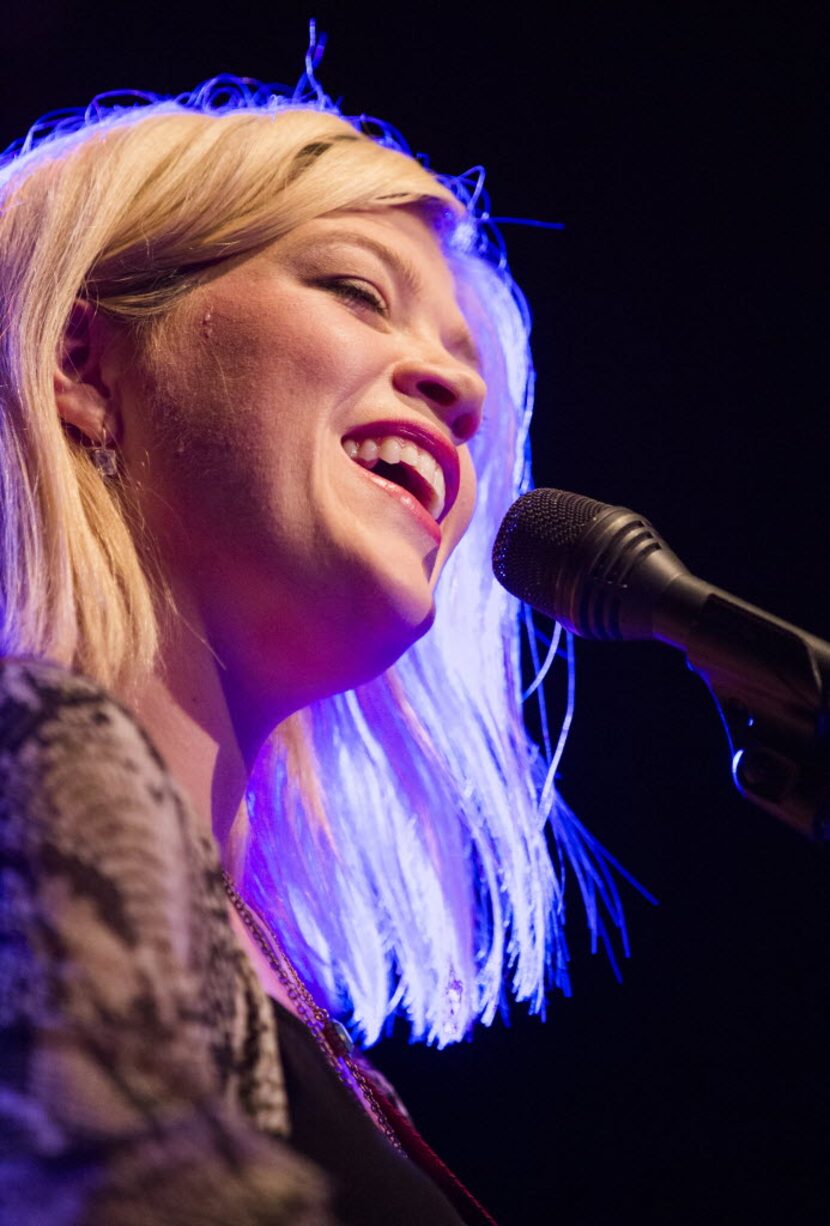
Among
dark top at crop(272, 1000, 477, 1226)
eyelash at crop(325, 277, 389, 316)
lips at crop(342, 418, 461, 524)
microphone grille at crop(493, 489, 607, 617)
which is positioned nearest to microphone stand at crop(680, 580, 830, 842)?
microphone grille at crop(493, 489, 607, 617)

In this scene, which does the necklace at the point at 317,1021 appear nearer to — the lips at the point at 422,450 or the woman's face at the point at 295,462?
the woman's face at the point at 295,462

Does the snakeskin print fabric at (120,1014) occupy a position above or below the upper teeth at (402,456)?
below

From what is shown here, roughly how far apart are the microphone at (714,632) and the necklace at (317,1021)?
570 mm

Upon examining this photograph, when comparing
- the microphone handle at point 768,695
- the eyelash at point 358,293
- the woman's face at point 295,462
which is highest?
the eyelash at point 358,293

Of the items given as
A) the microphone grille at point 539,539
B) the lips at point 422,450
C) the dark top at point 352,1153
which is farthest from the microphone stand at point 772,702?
the lips at point 422,450

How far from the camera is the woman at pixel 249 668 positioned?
711mm

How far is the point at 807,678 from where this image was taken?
949 millimetres

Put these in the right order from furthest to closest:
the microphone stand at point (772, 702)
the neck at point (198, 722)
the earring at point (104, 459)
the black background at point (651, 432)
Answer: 1. the black background at point (651, 432)
2. the earring at point (104, 459)
3. the neck at point (198, 722)
4. the microphone stand at point (772, 702)

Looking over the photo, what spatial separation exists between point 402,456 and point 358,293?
26 cm

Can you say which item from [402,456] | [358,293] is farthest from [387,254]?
[402,456]

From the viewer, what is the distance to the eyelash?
1.58 m

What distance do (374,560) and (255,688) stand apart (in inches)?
9.7

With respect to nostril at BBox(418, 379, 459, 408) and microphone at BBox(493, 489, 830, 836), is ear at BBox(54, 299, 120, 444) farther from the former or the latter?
microphone at BBox(493, 489, 830, 836)

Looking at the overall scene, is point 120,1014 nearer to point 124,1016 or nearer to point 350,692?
point 124,1016
